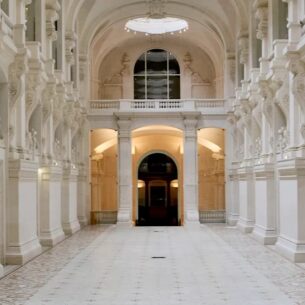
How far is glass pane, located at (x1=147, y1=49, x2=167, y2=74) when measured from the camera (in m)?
34.8

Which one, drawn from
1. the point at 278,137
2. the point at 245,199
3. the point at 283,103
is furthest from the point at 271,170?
the point at 245,199

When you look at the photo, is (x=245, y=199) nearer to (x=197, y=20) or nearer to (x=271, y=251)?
(x=271, y=251)

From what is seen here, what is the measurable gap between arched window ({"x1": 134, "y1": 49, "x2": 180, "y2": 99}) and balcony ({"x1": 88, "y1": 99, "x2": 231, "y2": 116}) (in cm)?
358

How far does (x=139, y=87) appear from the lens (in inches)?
1378

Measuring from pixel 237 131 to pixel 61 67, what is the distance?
33.0 ft

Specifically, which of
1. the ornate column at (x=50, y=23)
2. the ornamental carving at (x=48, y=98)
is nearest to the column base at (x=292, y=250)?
the ornamental carving at (x=48, y=98)

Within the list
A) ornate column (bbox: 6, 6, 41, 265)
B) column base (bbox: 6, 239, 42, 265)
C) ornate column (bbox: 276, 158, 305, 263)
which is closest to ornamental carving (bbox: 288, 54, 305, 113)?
ornate column (bbox: 276, 158, 305, 263)

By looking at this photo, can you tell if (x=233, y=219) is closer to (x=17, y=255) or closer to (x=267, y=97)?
(x=267, y=97)

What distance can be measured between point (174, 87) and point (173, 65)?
1248 mm

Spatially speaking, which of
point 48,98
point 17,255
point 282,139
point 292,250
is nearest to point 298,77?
point 282,139

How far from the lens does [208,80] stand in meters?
35.0

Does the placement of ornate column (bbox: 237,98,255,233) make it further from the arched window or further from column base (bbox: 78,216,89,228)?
the arched window

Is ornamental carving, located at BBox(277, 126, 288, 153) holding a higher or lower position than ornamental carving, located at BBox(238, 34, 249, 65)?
lower

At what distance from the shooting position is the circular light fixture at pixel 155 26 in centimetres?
3316
